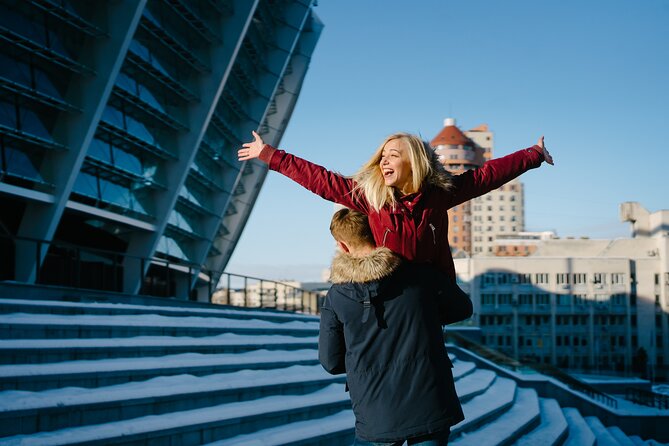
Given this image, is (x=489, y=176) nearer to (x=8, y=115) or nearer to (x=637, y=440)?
(x=637, y=440)

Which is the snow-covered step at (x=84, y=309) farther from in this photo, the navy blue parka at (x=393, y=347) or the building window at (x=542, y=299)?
Answer: the building window at (x=542, y=299)

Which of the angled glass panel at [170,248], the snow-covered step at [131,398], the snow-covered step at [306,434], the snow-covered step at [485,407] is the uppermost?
the angled glass panel at [170,248]

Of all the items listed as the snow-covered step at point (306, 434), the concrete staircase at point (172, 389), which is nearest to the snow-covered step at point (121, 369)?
the concrete staircase at point (172, 389)

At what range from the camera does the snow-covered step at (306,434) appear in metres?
6.40

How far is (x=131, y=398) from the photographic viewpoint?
627 centimetres

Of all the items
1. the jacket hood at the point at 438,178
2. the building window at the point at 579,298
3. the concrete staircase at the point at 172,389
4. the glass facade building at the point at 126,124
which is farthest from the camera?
the building window at the point at 579,298

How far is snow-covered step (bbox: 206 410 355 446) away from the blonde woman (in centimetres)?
365

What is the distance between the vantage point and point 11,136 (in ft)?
68.6

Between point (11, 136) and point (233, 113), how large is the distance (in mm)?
17644

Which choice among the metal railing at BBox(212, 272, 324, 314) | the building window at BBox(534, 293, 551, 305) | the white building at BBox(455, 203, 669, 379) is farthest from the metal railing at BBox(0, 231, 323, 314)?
the building window at BBox(534, 293, 551, 305)

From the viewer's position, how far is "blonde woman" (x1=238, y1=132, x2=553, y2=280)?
10.6ft

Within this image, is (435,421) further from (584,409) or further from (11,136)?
(11,136)

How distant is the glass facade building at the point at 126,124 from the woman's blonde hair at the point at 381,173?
11480mm

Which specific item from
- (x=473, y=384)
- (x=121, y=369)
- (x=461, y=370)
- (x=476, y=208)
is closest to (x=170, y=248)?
(x=461, y=370)
